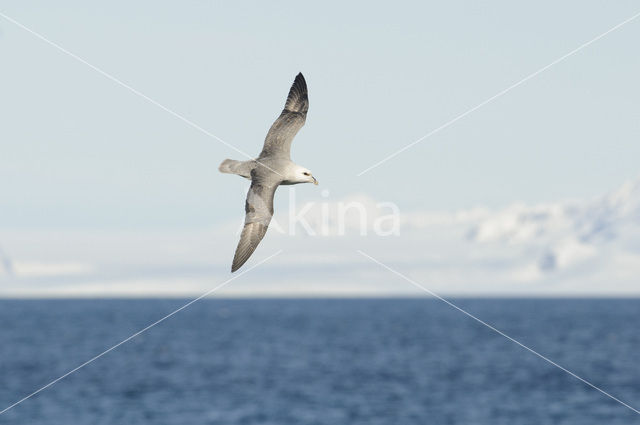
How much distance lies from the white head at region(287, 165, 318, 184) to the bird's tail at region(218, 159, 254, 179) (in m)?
0.66

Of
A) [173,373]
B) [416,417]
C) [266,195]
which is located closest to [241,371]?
[173,373]

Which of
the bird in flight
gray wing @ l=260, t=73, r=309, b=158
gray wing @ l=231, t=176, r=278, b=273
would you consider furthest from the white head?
gray wing @ l=260, t=73, r=309, b=158

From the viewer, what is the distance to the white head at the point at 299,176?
916cm

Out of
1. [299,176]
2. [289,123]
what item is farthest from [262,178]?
[289,123]

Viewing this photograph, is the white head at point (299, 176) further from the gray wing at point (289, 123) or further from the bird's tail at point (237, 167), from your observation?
the bird's tail at point (237, 167)

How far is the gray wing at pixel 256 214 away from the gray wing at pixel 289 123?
493 mm

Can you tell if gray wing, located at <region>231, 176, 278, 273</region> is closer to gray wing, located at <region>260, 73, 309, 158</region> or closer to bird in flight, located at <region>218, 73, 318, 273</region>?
bird in flight, located at <region>218, 73, 318, 273</region>

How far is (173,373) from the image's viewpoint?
181 metres

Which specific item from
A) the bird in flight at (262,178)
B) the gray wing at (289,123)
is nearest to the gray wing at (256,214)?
the bird in flight at (262,178)

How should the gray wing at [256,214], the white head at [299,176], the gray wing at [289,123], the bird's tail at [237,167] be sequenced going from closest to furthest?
the white head at [299,176]
the gray wing at [256,214]
the bird's tail at [237,167]
the gray wing at [289,123]

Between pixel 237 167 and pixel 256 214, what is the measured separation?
73 cm

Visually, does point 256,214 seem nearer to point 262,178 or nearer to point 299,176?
point 262,178

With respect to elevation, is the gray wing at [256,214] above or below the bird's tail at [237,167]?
below

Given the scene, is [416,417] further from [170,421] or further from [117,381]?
[117,381]
